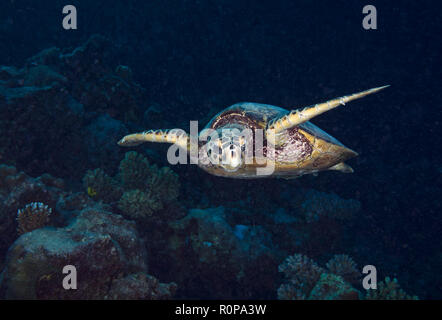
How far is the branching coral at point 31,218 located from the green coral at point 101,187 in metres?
1.47

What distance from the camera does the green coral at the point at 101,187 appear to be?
15.7 feet

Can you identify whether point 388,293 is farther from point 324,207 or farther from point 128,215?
point 128,215

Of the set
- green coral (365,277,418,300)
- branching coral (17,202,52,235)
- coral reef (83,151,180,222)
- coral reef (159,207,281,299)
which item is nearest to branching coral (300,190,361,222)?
coral reef (159,207,281,299)

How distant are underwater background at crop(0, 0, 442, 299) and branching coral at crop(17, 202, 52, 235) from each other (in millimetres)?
21

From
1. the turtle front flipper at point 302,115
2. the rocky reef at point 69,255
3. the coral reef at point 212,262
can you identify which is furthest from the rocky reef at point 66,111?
the turtle front flipper at point 302,115

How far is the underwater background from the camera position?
131 inches

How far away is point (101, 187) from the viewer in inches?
191

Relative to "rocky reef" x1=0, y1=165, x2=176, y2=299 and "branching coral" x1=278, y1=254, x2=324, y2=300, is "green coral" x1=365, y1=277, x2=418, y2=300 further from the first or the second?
"rocky reef" x1=0, y1=165, x2=176, y2=299

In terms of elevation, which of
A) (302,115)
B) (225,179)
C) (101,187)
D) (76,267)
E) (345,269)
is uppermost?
(302,115)

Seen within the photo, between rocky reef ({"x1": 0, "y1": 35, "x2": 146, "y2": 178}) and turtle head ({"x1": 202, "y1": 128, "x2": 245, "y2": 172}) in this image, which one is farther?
rocky reef ({"x1": 0, "y1": 35, "x2": 146, "y2": 178})

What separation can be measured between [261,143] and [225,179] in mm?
3543

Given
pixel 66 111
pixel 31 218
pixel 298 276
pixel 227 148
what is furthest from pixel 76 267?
pixel 66 111

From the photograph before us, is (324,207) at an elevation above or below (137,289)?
above
